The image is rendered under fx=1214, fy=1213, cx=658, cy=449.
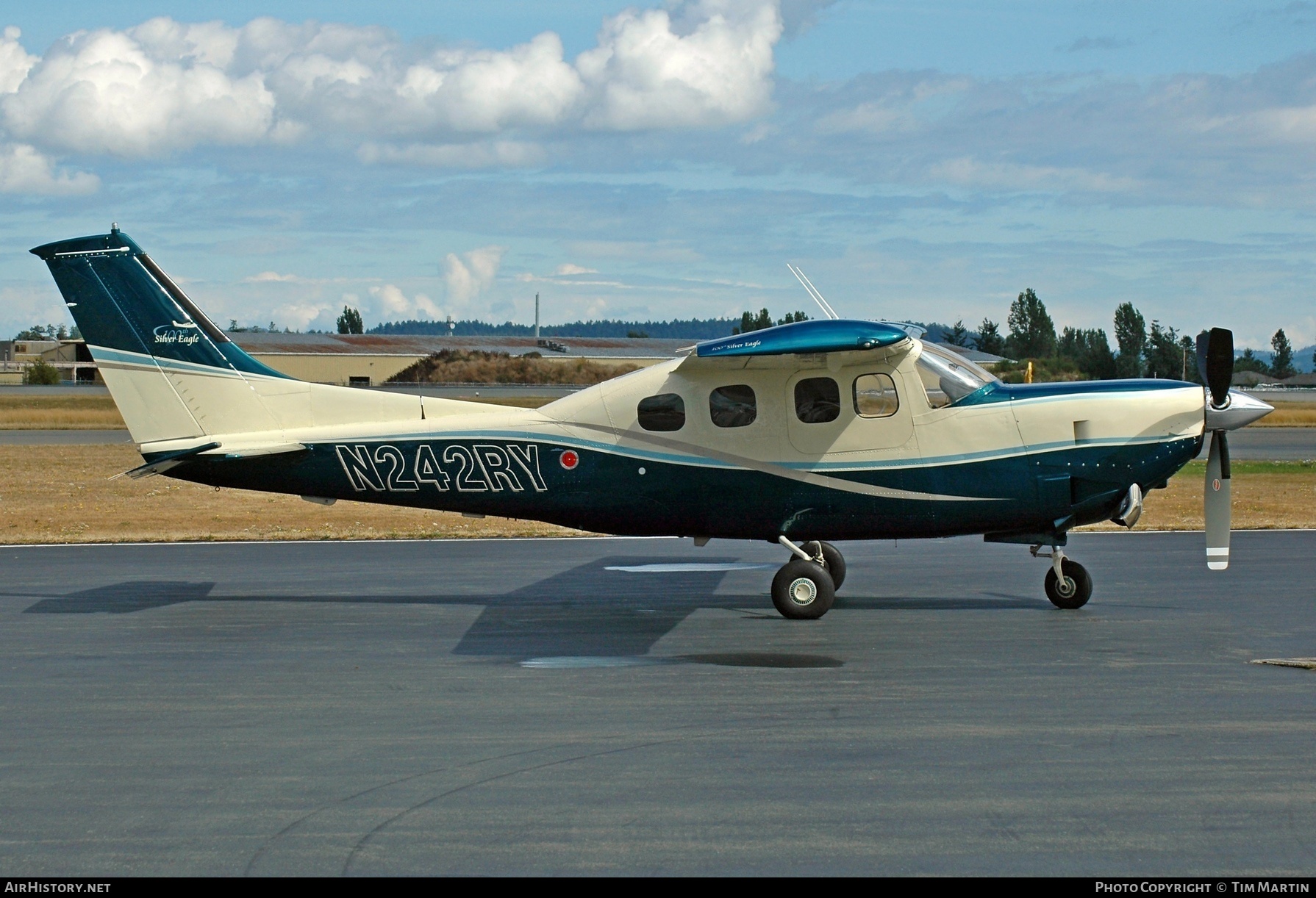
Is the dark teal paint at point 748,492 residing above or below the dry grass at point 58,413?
above

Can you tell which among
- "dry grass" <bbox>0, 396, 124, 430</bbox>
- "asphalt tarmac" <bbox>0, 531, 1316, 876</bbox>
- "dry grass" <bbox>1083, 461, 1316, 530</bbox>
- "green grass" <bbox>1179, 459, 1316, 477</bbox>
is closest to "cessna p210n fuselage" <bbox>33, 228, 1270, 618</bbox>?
"asphalt tarmac" <bbox>0, 531, 1316, 876</bbox>

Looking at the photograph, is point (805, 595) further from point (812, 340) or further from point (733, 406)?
point (812, 340)

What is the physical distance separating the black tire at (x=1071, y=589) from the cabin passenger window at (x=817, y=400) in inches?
108

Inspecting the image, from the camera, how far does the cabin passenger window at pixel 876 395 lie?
38.7 ft

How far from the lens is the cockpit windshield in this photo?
11.8 meters

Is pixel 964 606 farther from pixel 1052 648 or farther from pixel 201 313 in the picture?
pixel 201 313

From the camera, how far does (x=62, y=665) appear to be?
9.87 metres

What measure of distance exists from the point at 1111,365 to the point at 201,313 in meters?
25.0

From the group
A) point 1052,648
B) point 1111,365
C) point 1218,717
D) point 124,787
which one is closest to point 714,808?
point 124,787

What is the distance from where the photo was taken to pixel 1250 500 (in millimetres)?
22469

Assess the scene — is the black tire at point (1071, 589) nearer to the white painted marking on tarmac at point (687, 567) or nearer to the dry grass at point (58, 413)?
the white painted marking on tarmac at point (687, 567)

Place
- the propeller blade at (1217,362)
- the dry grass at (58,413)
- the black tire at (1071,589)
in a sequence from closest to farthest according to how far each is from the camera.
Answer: the propeller blade at (1217,362)
the black tire at (1071,589)
the dry grass at (58,413)

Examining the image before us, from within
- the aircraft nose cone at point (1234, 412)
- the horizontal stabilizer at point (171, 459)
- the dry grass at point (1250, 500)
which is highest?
the aircraft nose cone at point (1234, 412)

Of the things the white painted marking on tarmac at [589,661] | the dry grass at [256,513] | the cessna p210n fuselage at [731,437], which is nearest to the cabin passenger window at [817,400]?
the cessna p210n fuselage at [731,437]
